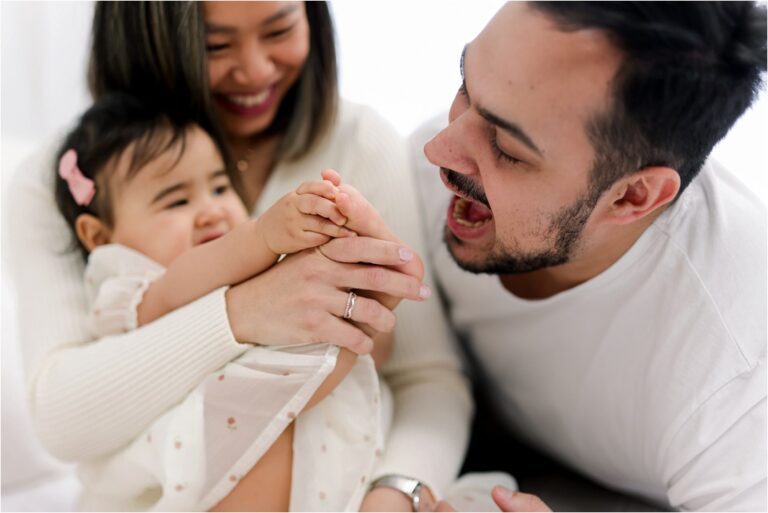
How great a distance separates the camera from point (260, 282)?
114cm

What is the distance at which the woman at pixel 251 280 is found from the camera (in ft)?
3.69

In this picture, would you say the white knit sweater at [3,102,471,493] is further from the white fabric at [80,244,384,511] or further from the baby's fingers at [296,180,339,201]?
the baby's fingers at [296,180,339,201]

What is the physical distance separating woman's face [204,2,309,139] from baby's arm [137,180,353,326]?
0.38m

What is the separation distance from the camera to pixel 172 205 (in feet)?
4.44

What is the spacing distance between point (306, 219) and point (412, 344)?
19.5 inches

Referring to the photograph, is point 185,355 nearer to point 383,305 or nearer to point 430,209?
point 383,305

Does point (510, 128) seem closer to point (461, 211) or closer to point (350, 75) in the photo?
point (461, 211)

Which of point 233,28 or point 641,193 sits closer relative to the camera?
point 641,193

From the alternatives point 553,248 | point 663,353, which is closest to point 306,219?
point 553,248

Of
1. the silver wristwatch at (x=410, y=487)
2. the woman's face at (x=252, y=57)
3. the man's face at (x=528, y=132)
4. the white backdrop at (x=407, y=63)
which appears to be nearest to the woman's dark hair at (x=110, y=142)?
the woman's face at (x=252, y=57)

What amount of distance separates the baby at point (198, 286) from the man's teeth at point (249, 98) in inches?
5.4

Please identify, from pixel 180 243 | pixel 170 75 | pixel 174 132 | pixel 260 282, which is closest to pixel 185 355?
pixel 260 282

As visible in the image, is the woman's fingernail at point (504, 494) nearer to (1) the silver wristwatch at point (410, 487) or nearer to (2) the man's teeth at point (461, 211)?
(1) the silver wristwatch at point (410, 487)

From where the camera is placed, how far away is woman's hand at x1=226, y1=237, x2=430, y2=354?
106 centimetres
